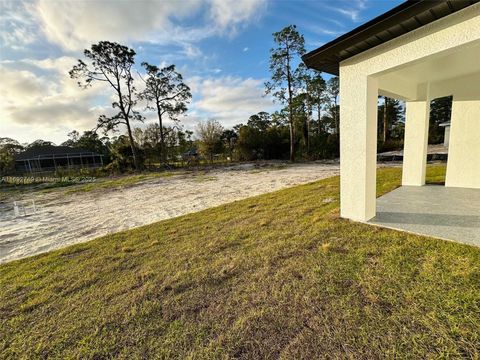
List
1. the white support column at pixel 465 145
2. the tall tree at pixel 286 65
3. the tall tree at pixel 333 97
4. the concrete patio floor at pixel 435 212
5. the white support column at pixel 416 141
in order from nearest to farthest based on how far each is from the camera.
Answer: the concrete patio floor at pixel 435 212 < the white support column at pixel 465 145 < the white support column at pixel 416 141 < the tall tree at pixel 286 65 < the tall tree at pixel 333 97

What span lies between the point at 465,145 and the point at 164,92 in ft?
69.6

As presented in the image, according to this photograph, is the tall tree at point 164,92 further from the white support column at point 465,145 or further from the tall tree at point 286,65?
the white support column at point 465,145

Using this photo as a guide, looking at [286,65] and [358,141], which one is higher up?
[286,65]

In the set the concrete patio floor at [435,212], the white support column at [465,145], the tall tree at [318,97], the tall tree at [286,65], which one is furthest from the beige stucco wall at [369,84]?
the tall tree at [318,97]

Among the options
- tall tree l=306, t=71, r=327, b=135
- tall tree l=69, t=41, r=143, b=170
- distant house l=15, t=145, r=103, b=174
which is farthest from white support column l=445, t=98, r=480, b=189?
distant house l=15, t=145, r=103, b=174

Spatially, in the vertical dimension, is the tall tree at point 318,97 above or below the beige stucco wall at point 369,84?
above

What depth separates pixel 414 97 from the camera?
5.30 m

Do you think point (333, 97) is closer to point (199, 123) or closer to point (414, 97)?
point (199, 123)

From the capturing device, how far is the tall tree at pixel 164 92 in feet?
64.3

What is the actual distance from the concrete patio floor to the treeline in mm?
14461

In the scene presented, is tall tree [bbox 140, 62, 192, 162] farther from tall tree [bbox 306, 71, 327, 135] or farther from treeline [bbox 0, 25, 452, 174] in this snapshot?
tall tree [bbox 306, 71, 327, 135]

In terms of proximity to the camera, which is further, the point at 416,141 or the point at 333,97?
the point at 333,97

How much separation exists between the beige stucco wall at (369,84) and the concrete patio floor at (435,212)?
0.51 m

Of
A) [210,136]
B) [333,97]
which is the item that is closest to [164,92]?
[210,136]
